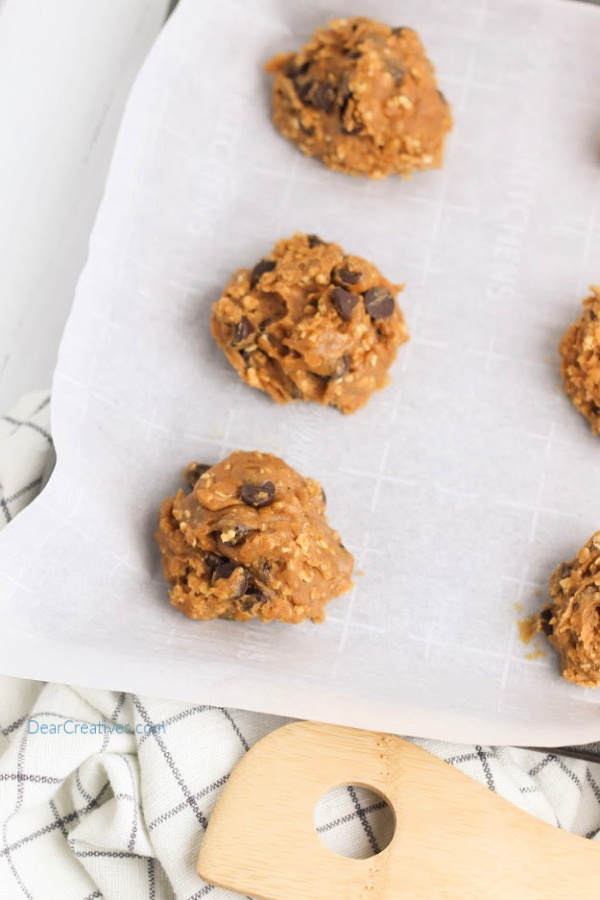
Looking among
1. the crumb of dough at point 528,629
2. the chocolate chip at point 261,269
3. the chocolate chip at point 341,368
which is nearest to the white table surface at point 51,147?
the chocolate chip at point 261,269

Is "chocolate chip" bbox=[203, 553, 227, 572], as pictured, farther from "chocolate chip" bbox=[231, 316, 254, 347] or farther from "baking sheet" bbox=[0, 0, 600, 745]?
"chocolate chip" bbox=[231, 316, 254, 347]

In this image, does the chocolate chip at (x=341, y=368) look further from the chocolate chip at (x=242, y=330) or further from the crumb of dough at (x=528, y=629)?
the crumb of dough at (x=528, y=629)

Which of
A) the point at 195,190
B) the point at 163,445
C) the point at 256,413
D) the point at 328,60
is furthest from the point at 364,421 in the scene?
the point at 328,60

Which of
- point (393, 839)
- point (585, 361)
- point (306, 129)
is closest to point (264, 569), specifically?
point (393, 839)

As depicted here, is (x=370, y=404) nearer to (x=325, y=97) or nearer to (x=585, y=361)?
(x=585, y=361)

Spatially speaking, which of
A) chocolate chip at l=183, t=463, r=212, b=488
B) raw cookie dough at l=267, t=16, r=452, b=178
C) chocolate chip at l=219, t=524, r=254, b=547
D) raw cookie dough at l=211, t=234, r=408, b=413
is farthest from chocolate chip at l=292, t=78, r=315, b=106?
chocolate chip at l=219, t=524, r=254, b=547
